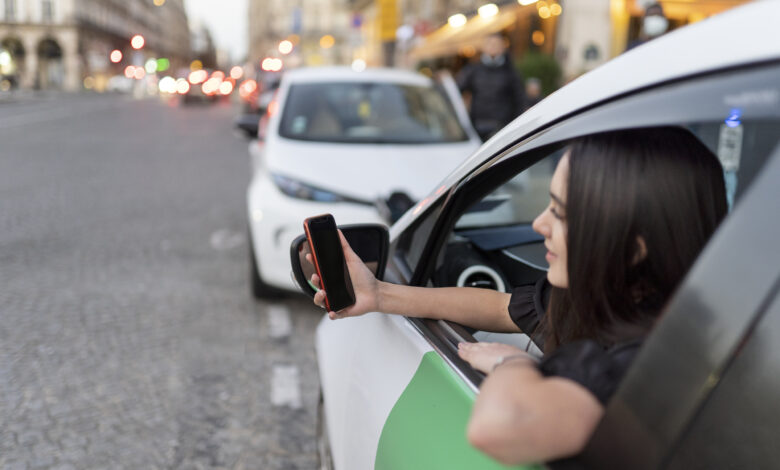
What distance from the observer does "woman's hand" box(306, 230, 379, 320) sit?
160cm

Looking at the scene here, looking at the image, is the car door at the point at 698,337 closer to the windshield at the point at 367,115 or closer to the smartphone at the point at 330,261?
the smartphone at the point at 330,261

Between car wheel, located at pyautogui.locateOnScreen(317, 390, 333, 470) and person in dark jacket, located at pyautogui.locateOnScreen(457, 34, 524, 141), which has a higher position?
person in dark jacket, located at pyautogui.locateOnScreen(457, 34, 524, 141)

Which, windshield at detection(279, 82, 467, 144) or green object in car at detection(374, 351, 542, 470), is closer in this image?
green object in car at detection(374, 351, 542, 470)

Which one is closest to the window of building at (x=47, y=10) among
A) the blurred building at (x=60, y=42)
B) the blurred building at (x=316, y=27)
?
the blurred building at (x=60, y=42)

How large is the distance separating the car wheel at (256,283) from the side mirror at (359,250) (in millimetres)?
2973

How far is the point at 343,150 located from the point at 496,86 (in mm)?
3655

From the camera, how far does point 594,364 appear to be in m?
1.05

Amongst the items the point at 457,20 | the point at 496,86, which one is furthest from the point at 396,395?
the point at 457,20

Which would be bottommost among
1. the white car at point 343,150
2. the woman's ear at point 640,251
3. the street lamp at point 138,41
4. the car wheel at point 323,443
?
the street lamp at point 138,41

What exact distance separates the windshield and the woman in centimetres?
421

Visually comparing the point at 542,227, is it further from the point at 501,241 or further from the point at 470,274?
the point at 501,241

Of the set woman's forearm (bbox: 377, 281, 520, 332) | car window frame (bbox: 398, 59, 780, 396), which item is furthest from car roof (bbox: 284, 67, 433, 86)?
woman's forearm (bbox: 377, 281, 520, 332)

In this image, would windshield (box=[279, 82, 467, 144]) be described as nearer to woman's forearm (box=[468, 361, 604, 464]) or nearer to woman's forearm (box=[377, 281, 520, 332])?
woman's forearm (box=[377, 281, 520, 332])

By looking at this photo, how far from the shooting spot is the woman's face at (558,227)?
1204 millimetres
